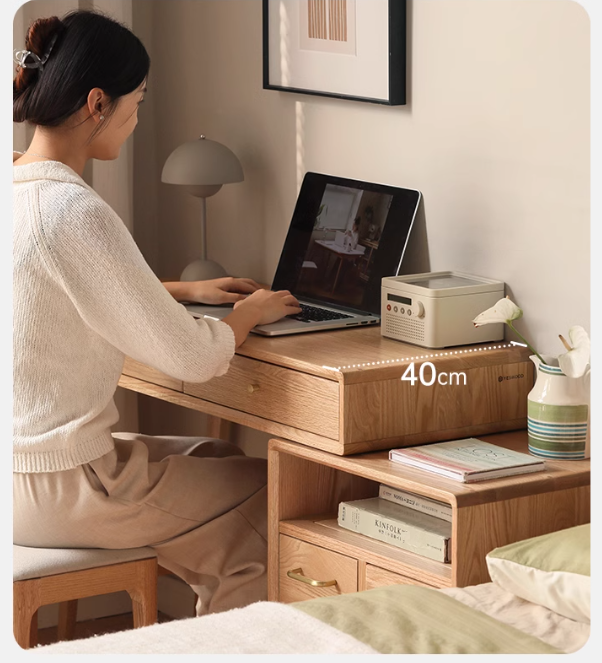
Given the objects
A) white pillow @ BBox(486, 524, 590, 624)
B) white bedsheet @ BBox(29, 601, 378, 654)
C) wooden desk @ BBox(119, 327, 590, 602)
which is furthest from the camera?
wooden desk @ BBox(119, 327, 590, 602)

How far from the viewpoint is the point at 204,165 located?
263cm

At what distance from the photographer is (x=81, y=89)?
1956 millimetres

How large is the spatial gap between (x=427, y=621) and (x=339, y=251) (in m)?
1.11

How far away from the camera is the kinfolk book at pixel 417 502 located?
1.89 metres

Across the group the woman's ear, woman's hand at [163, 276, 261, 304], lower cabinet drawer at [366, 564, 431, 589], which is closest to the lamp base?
woman's hand at [163, 276, 261, 304]

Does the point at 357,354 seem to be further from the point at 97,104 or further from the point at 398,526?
the point at 97,104

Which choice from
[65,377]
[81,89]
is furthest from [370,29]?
[65,377]

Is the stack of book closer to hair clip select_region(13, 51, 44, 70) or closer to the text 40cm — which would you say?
the text 40cm

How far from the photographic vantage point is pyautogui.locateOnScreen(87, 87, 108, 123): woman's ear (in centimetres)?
196

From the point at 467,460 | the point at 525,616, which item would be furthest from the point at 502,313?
the point at 525,616

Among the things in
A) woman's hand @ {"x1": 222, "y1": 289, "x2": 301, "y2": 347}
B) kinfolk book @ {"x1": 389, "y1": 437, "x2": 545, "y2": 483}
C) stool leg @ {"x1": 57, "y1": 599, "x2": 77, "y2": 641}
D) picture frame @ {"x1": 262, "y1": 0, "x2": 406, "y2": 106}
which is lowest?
stool leg @ {"x1": 57, "y1": 599, "x2": 77, "y2": 641}

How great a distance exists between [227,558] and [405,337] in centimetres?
52

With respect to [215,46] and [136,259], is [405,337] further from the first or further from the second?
[215,46]

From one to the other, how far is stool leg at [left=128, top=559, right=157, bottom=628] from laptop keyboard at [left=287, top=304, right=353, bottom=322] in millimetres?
542
